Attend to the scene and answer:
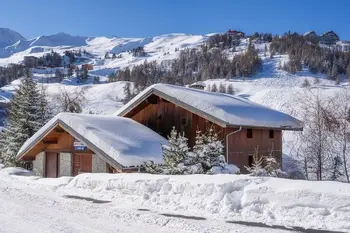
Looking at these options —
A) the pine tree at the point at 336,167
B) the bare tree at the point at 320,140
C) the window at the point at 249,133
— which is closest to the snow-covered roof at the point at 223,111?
the window at the point at 249,133

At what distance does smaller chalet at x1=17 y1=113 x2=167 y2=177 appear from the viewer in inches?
701

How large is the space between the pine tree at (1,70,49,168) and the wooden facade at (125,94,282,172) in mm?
8403

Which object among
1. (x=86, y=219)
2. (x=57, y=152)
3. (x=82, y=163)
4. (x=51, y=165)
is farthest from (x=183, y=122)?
(x=86, y=219)

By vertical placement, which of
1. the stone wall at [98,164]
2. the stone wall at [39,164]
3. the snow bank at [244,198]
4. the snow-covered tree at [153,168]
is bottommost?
the stone wall at [39,164]

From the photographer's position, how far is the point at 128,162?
17000mm

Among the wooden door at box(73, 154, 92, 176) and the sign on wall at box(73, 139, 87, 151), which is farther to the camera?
the wooden door at box(73, 154, 92, 176)

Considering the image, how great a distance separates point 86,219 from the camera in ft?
29.9

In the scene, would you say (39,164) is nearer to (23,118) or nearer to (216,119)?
(23,118)

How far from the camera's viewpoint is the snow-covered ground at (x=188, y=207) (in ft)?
26.9

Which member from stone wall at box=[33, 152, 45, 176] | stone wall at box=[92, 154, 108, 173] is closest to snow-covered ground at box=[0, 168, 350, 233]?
stone wall at box=[92, 154, 108, 173]

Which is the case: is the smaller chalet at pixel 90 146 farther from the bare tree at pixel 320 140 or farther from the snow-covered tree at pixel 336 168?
the snow-covered tree at pixel 336 168

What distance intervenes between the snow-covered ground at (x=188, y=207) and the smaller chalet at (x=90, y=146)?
17.6ft

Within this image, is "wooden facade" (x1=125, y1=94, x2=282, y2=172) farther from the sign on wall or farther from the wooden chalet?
the sign on wall

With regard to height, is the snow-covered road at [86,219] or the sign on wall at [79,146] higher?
the sign on wall at [79,146]
